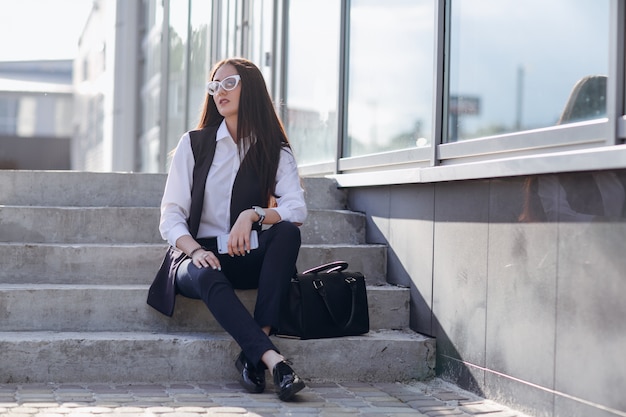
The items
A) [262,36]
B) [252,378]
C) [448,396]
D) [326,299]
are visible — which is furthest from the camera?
[262,36]

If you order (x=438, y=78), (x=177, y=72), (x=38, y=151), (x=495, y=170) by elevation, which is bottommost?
(x=495, y=170)

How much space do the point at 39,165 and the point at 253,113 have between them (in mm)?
28366

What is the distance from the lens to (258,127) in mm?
4707

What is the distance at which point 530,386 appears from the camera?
12.7 feet

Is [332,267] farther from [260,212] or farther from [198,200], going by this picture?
[198,200]

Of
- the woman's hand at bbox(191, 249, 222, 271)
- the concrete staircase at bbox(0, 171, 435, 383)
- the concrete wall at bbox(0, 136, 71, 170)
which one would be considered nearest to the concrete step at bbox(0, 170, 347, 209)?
the concrete staircase at bbox(0, 171, 435, 383)

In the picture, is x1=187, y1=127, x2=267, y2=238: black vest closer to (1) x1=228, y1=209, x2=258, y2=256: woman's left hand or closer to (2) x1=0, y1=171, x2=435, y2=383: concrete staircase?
(1) x1=228, y1=209, x2=258, y2=256: woman's left hand

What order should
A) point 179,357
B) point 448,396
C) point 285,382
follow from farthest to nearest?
point 179,357 < point 448,396 < point 285,382

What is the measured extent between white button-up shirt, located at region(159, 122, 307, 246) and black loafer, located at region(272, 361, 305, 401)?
0.83 meters


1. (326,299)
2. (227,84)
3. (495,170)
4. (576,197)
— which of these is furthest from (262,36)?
(576,197)

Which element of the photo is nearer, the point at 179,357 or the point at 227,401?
the point at 227,401

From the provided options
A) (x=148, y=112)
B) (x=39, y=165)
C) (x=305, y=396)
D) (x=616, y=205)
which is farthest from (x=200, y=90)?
(x=39, y=165)

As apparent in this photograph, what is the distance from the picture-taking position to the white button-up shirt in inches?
177

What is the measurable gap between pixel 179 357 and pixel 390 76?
7.40ft
